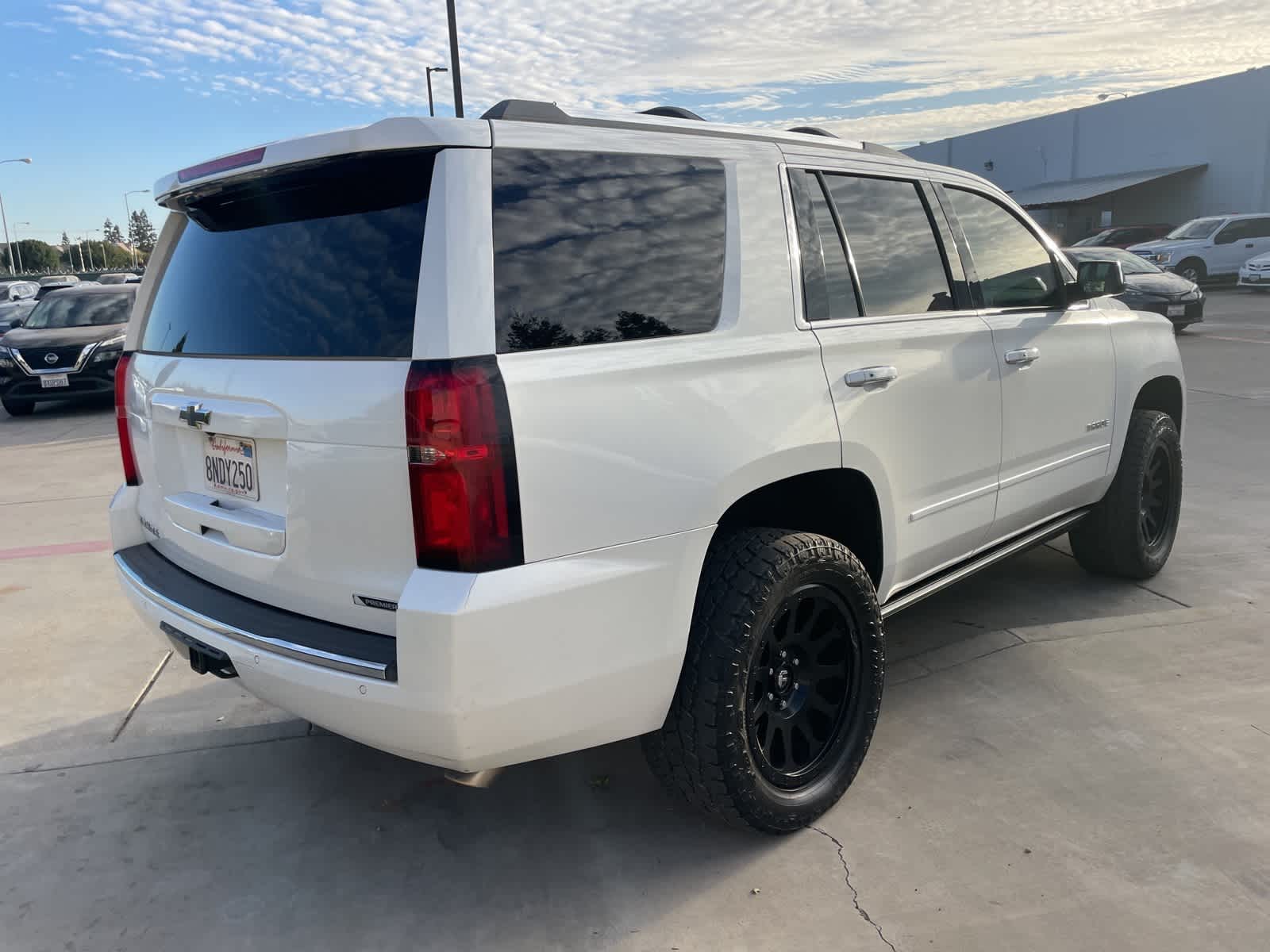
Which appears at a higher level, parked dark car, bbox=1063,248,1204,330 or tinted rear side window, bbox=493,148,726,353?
tinted rear side window, bbox=493,148,726,353

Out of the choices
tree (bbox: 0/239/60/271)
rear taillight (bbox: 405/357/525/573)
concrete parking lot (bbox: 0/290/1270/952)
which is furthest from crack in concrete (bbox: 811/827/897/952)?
tree (bbox: 0/239/60/271)

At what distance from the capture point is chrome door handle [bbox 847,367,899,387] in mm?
3002

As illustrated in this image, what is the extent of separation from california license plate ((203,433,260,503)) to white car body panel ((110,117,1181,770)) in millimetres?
48

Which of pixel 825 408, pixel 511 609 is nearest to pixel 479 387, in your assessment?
pixel 511 609

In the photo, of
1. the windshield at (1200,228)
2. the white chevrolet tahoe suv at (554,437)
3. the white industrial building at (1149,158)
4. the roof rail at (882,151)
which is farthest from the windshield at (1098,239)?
the white chevrolet tahoe suv at (554,437)

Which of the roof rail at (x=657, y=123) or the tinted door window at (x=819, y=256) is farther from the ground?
the roof rail at (x=657, y=123)

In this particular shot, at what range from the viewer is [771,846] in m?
2.91

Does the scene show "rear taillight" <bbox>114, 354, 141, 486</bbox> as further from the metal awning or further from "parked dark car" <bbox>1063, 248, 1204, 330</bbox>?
the metal awning

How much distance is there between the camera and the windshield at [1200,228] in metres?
24.3

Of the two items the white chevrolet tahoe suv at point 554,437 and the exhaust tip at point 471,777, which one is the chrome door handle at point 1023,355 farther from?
the exhaust tip at point 471,777

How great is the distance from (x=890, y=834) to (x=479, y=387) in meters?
1.76

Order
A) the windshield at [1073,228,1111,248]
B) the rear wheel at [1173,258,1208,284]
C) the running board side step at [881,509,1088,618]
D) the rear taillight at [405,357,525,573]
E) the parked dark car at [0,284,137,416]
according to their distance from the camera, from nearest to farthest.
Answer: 1. the rear taillight at [405,357,525,573]
2. the running board side step at [881,509,1088,618]
3. the parked dark car at [0,284,137,416]
4. the rear wheel at [1173,258,1208,284]
5. the windshield at [1073,228,1111,248]

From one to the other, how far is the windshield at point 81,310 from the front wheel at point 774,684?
1246 centimetres

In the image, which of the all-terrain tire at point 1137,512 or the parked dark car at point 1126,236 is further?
the parked dark car at point 1126,236
